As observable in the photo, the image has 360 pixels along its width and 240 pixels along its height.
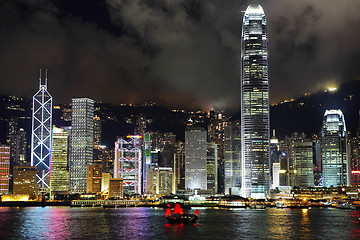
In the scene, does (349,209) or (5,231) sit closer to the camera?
(5,231)

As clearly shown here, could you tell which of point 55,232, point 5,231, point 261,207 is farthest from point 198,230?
point 261,207

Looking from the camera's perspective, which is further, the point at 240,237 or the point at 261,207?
the point at 261,207

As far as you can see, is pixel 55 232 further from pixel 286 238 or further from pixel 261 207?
pixel 261 207

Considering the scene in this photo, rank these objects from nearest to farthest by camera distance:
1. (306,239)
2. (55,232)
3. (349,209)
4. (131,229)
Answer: (306,239)
(55,232)
(131,229)
(349,209)

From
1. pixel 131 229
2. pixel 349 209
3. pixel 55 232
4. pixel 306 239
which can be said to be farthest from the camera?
pixel 349 209

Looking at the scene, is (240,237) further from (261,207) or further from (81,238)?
(261,207)

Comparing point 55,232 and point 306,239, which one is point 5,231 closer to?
point 55,232

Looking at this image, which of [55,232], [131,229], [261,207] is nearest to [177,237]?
[131,229]
